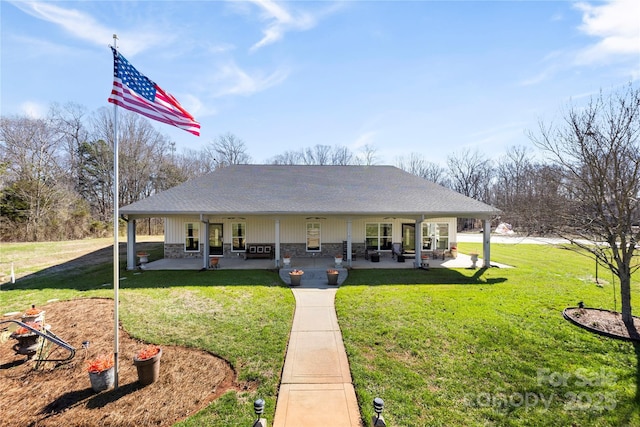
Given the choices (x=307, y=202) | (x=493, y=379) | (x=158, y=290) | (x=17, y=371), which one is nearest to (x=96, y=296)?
(x=158, y=290)

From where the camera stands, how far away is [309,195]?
15.3 m

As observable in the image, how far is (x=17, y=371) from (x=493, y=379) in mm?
8781

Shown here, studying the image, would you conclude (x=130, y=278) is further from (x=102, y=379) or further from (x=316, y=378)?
(x=316, y=378)

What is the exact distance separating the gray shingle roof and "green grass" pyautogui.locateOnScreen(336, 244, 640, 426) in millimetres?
4805

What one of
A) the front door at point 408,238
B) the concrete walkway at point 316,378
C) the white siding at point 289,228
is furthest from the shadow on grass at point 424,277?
the white siding at point 289,228

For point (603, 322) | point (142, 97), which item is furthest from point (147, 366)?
point (603, 322)

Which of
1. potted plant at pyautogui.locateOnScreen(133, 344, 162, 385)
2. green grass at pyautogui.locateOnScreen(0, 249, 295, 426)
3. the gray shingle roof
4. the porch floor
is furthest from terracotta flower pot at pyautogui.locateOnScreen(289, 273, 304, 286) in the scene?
potted plant at pyautogui.locateOnScreen(133, 344, 162, 385)

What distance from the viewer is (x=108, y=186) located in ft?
106

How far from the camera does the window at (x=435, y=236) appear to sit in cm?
1716

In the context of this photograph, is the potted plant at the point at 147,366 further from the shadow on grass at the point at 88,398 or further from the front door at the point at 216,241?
the front door at the point at 216,241

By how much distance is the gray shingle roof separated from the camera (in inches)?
520

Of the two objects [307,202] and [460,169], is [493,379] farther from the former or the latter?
[460,169]

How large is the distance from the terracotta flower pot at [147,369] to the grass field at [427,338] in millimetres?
1220

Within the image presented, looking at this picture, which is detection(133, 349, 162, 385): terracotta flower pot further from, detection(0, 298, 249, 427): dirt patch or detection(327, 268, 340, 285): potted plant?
detection(327, 268, 340, 285): potted plant
